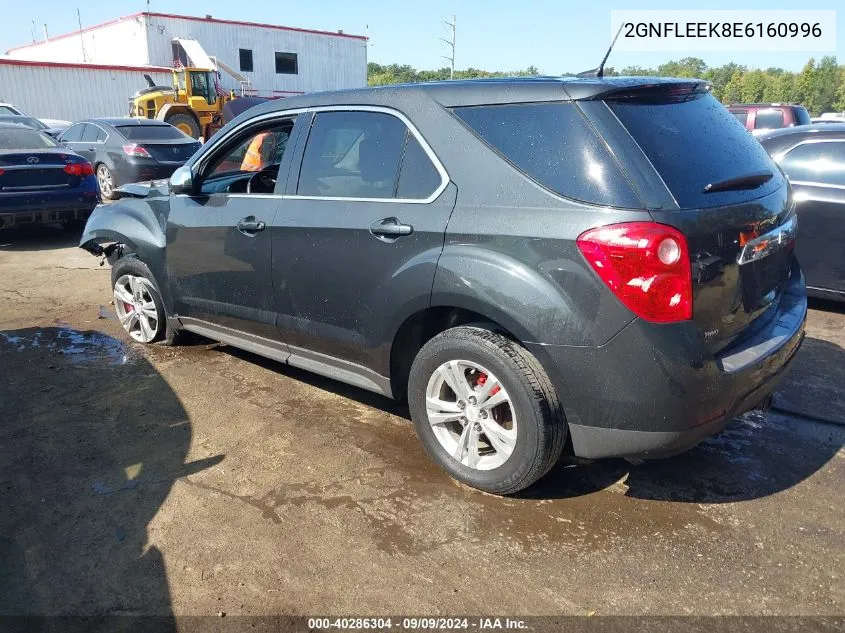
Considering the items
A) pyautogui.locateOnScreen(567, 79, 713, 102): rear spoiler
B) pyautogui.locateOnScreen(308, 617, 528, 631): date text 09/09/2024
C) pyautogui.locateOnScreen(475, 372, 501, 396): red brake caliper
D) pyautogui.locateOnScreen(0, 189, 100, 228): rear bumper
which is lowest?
pyautogui.locateOnScreen(308, 617, 528, 631): date text 09/09/2024

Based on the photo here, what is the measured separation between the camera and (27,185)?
8.80 metres

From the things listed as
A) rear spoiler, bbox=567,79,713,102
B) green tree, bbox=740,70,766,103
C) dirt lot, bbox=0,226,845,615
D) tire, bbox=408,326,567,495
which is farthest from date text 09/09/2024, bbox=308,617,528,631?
green tree, bbox=740,70,766,103

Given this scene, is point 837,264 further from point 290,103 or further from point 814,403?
point 290,103

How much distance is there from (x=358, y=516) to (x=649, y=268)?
1.63m

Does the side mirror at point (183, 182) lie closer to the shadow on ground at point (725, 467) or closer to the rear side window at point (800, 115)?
the shadow on ground at point (725, 467)

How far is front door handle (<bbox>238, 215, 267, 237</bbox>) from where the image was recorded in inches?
153

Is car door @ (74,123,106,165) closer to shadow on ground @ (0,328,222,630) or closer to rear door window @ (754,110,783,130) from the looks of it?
shadow on ground @ (0,328,222,630)

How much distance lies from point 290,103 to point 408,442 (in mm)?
2069

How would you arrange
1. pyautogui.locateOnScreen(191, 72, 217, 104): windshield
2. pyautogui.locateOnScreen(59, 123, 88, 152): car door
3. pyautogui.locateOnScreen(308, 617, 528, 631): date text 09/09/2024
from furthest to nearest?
1. pyautogui.locateOnScreen(191, 72, 217, 104): windshield
2. pyautogui.locateOnScreen(59, 123, 88, 152): car door
3. pyautogui.locateOnScreen(308, 617, 528, 631): date text 09/09/2024

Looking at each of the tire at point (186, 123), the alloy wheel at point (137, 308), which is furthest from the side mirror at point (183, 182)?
the tire at point (186, 123)

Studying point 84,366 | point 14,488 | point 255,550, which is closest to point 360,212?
point 255,550

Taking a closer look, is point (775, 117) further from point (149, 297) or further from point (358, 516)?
point (358, 516)

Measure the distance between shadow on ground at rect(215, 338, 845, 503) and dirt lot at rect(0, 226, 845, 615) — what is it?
1 centimetres

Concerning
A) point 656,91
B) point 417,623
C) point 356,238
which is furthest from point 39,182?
point 417,623
